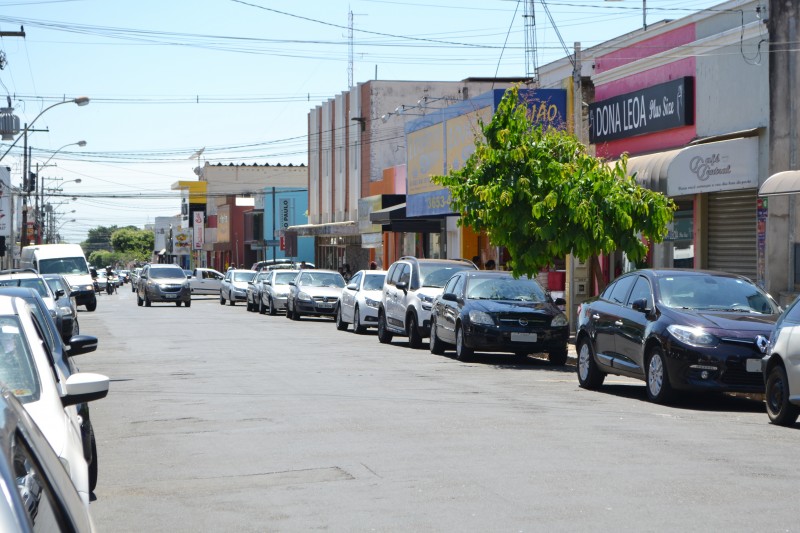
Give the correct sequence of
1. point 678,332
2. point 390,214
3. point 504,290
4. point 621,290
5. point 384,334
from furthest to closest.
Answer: point 390,214
point 384,334
point 504,290
point 621,290
point 678,332

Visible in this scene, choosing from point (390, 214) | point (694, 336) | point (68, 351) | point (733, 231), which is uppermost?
point (390, 214)

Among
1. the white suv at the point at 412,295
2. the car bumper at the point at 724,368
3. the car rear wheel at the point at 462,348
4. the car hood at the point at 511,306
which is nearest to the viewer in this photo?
the car bumper at the point at 724,368

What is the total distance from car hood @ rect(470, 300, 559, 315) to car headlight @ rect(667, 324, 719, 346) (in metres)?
6.93

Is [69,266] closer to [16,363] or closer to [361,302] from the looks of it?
[361,302]

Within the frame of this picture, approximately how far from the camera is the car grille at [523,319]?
68.9ft

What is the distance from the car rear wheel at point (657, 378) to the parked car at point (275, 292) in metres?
27.7

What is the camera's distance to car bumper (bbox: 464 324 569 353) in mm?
20906

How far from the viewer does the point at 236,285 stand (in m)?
55.1

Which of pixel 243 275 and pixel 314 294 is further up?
pixel 243 275

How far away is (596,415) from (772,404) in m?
1.77

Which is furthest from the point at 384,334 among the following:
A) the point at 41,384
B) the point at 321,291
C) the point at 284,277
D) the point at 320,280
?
the point at 41,384

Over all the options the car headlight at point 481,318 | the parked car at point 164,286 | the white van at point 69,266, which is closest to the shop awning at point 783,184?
the car headlight at point 481,318

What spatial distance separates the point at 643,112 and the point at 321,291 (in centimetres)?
1348

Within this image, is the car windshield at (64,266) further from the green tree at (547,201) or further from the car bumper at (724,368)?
the car bumper at (724,368)
